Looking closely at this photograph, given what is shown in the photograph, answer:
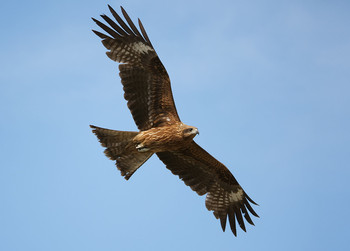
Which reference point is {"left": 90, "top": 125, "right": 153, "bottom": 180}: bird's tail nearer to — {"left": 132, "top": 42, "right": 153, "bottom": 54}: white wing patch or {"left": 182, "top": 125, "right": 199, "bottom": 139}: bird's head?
{"left": 182, "top": 125, "right": 199, "bottom": 139}: bird's head

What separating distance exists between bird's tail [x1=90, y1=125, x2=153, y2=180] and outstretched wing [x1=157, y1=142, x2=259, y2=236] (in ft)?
2.45

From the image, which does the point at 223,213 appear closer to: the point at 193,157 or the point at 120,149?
the point at 193,157

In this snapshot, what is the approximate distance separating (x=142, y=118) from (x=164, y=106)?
0.51 m

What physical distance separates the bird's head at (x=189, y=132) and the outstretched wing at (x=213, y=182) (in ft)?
3.74

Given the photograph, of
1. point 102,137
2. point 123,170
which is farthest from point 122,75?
point 123,170

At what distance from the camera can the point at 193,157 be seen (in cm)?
1190

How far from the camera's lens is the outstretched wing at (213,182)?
11930mm

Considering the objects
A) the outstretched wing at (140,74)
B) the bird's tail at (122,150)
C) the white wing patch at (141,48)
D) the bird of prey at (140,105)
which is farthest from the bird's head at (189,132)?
the white wing patch at (141,48)

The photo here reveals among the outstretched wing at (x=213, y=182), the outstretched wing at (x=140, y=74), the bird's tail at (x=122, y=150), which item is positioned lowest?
the outstretched wing at (x=213, y=182)

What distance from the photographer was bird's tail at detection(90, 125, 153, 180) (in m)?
10.9

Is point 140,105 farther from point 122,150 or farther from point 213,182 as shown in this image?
point 213,182

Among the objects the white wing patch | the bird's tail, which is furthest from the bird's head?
the white wing patch

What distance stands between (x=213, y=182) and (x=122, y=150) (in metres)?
2.41

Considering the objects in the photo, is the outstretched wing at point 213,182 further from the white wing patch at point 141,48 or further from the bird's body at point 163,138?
the white wing patch at point 141,48
